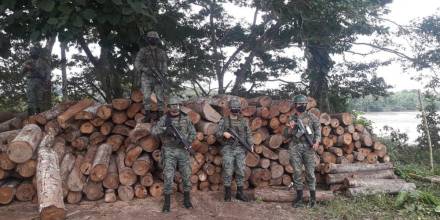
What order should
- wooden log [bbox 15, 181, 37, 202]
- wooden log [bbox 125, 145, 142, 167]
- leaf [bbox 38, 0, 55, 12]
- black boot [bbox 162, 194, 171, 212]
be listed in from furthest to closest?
wooden log [bbox 125, 145, 142, 167]
wooden log [bbox 15, 181, 37, 202]
black boot [bbox 162, 194, 171, 212]
leaf [bbox 38, 0, 55, 12]

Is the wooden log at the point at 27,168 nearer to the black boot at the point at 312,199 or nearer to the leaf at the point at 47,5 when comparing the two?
the leaf at the point at 47,5

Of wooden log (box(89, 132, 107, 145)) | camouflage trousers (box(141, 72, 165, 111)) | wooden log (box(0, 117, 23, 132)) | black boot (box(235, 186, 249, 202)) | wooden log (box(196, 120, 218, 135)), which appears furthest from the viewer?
wooden log (box(0, 117, 23, 132))

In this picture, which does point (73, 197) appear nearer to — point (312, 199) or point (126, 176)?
point (126, 176)

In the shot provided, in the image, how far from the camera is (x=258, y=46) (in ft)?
47.8

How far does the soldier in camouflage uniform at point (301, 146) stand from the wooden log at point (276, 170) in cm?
73

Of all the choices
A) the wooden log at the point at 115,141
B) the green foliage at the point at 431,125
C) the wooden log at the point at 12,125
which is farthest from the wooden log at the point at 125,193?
the green foliage at the point at 431,125

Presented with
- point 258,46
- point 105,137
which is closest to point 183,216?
point 105,137

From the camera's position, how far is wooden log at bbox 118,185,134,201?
22.1ft

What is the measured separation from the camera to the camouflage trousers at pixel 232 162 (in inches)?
278

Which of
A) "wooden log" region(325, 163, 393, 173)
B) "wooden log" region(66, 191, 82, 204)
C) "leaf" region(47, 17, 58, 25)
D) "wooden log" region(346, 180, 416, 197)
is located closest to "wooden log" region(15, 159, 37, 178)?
"wooden log" region(66, 191, 82, 204)

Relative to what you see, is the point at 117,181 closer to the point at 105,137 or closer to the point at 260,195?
the point at 105,137

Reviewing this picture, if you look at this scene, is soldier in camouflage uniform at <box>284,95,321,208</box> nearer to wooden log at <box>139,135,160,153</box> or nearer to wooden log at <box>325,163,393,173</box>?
wooden log at <box>325,163,393,173</box>

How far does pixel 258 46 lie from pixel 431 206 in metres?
8.98

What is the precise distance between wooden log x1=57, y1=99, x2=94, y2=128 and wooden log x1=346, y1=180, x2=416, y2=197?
17.9 ft
